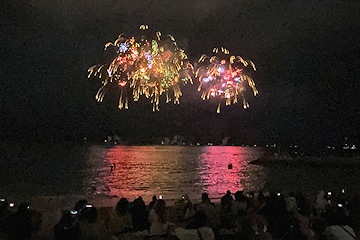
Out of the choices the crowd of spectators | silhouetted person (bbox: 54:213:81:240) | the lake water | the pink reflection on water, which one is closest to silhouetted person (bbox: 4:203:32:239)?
the crowd of spectators

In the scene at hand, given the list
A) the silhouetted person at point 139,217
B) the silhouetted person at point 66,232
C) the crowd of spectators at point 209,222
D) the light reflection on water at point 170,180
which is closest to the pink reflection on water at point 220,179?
the light reflection on water at point 170,180

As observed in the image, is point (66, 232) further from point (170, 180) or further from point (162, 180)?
point (170, 180)

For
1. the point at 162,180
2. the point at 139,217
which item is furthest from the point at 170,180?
the point at 139,217

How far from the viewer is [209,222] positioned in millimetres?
9492

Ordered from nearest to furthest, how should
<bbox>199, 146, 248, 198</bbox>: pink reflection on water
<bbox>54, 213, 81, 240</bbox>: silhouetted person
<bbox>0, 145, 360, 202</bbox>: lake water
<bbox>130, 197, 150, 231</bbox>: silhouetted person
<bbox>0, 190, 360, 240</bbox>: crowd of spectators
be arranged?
1. <bbox>54, 213, 81, 240</bbox>: silhouetted person
2. <bbox>0, 190, 360, 240</bbox>: crowd of spectators
3. <bbox>130, 197, 150, 231</bbox>: silhouetted person
4. <bbox>199, 146, 248, 198</bbox>: pink reflection on water
5. <bbox>0, 145, 360, 202</bbox>: lake water

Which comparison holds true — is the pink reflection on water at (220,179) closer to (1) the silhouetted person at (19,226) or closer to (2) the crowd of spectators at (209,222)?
(2) the crowd of spectators at (209,222)

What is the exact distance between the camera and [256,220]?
29.7ft

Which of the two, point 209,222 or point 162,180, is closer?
point 209,222

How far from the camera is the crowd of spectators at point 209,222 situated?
28.5ft

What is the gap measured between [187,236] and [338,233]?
416cm

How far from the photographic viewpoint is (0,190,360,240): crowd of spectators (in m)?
8.68

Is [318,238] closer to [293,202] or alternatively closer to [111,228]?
[293,202]

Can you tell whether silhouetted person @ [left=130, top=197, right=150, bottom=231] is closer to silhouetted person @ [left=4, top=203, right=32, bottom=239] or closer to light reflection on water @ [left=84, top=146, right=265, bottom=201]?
silhouetted person @ [left=4, top=203, right=32, bottom=239]

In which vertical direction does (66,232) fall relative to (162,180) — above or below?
above
